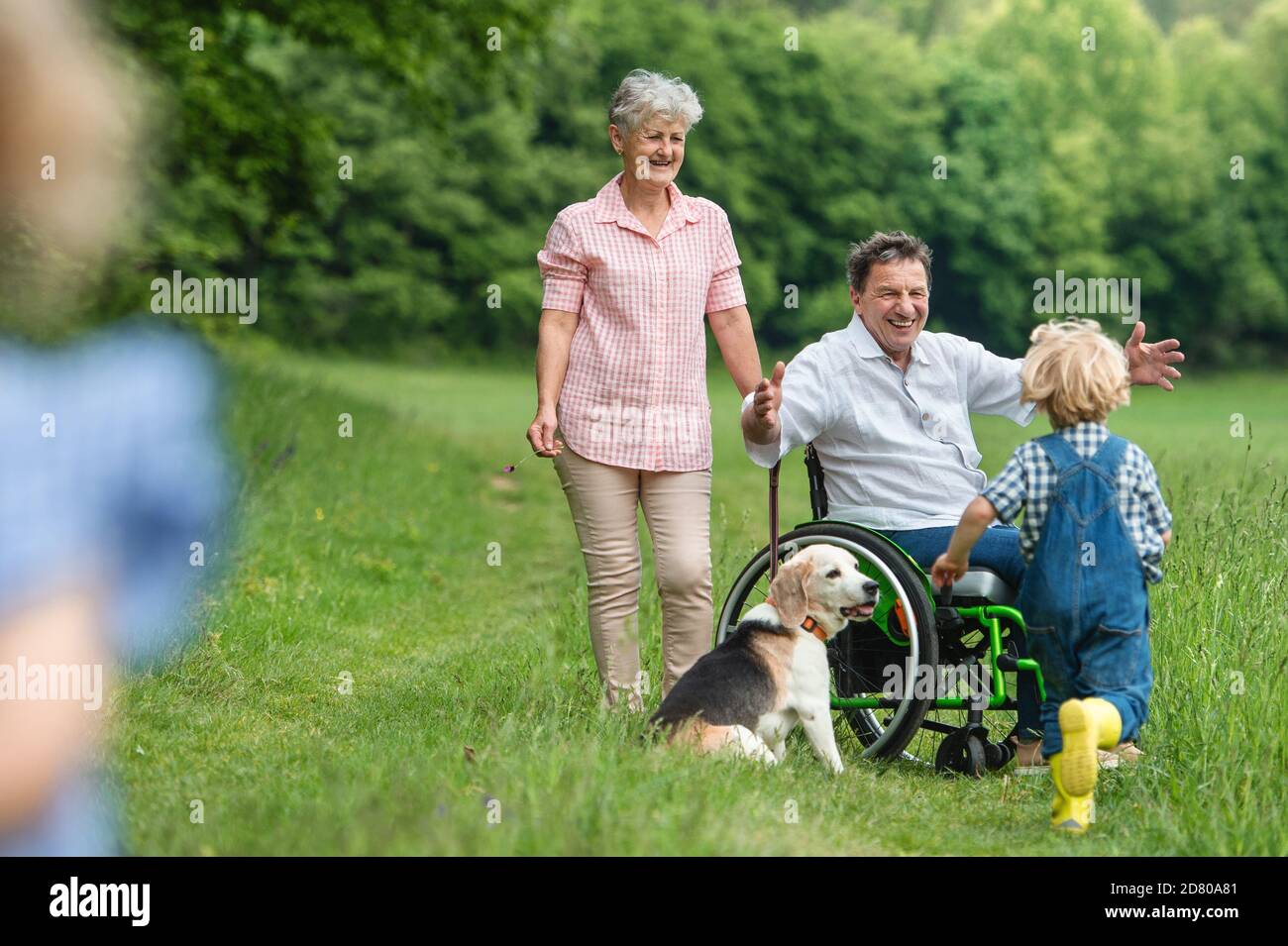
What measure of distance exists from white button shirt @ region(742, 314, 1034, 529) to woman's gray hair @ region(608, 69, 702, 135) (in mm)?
876

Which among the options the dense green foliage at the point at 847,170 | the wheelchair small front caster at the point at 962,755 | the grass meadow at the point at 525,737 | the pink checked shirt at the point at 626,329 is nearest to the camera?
the grass meadow at the point at 525,737

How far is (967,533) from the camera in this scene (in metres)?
4.19

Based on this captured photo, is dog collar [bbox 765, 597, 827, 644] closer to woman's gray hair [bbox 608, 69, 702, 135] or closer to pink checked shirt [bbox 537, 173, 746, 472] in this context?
pink checked shirt [bbox 537, 173, 746, 472]

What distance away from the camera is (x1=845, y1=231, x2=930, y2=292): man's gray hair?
5.12 m

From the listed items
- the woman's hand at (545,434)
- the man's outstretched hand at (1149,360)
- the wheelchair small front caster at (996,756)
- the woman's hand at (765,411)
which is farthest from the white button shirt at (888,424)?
the wheelchair small front caster at (996,756)

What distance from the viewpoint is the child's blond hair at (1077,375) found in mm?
4094

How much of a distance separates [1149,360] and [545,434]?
6.38 feet

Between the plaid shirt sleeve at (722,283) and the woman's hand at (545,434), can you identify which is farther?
the plaid shirt sleeve at (722,283)

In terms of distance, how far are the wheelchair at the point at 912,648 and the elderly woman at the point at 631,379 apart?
1.03ft

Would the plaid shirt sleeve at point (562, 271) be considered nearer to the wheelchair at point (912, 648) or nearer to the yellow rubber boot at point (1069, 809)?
the wheelchair at point (912, 648)
